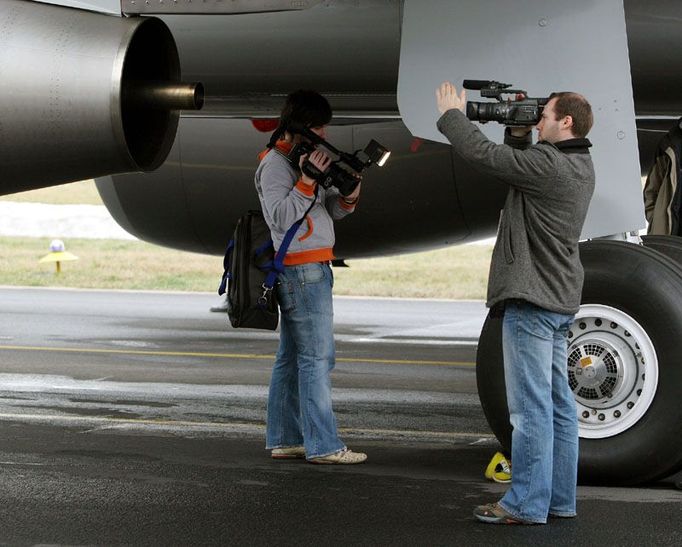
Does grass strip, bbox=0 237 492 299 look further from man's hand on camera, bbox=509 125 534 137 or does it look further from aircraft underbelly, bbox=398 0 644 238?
man's hand on camera, bbox=509 125 534 137

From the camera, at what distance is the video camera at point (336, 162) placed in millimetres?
6180

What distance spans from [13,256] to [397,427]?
1474 centimetres

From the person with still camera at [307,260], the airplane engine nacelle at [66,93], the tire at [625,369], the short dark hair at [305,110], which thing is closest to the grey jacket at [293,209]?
the person with still camera at [307,260]

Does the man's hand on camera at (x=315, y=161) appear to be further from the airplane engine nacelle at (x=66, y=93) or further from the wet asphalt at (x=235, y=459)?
the wet asphalt at (x=235, y=459)

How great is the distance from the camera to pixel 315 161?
6.16 metres

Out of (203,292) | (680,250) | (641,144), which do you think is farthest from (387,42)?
(203,292)

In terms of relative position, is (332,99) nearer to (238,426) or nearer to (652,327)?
(238,426)

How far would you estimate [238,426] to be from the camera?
7426 millimetres

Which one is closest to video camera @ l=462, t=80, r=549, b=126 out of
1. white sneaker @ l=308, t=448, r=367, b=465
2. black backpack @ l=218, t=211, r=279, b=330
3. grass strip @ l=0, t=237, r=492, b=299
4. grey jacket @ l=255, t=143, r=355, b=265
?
grey jacket @ l=255, t=143, r=355, b=265

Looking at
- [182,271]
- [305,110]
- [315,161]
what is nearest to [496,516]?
[315,161]

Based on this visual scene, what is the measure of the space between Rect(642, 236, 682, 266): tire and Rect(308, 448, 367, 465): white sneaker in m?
Result: 1.65

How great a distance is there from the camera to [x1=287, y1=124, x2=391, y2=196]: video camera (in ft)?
20.3

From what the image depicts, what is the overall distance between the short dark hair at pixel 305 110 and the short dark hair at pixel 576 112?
1375 millimetres

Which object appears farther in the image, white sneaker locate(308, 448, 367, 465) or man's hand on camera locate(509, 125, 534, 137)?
white sneaker locate(308, 448, 367, 465)
